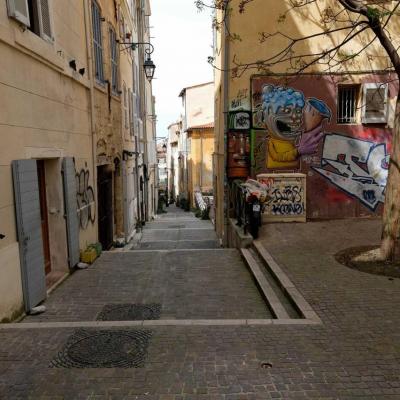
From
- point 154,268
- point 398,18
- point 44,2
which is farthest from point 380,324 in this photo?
point 398,18

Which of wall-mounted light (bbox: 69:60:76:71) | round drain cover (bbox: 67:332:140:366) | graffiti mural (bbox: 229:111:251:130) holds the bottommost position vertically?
round drain cover (bbox: 67:332:140:366)

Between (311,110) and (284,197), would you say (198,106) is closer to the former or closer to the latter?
(311,110)

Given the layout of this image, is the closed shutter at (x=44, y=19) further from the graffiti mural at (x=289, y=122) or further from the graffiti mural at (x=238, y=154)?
the graffiti mural at (x=289, y=122)

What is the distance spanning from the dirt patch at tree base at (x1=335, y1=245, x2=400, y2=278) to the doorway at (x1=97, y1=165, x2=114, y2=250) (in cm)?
623

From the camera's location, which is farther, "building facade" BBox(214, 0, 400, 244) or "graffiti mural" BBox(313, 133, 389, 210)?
"graffiti mural" BBox(313, 133, 389, 210)

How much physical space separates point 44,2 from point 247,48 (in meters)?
5.46

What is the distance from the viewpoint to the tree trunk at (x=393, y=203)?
6.58 metres

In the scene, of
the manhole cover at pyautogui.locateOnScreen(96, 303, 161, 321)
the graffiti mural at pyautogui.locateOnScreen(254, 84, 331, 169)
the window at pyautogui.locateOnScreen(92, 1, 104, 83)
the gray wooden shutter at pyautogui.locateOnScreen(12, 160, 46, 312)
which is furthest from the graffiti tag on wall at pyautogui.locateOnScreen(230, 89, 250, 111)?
the manhole cover at pyautogui.locateOnScreen(96, 303, 161, 321)

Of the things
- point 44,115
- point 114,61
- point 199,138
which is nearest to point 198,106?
point 199,138

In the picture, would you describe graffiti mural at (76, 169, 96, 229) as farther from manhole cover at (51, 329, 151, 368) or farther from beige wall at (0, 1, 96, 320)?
manhole cover at (51, 329, 151, 368)

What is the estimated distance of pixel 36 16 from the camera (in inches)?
250

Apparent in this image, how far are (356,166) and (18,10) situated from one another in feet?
28.2

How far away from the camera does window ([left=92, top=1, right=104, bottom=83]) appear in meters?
9.93

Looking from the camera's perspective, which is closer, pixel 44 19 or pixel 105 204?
pixel 44 19
